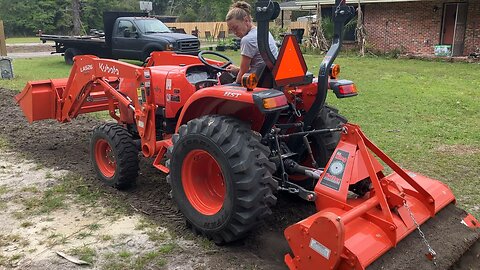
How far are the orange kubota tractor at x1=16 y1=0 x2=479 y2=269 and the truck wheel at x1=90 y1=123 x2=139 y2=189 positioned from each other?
0.4 inches

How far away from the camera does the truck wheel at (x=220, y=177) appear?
325cm

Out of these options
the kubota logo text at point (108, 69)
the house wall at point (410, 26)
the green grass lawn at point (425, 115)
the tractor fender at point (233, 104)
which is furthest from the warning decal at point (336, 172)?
the house wall at point (410, 26)

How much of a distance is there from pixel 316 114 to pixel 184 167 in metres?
1.15

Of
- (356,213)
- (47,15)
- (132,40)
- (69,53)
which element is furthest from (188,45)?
(47,15)

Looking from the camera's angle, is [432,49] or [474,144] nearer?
[474,144]

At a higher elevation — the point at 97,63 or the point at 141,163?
the point at 97,63

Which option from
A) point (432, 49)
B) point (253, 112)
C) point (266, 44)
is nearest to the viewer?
point (266, 44)

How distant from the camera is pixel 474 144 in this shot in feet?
20.3

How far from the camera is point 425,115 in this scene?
7863 millimetres

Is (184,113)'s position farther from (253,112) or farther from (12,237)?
(12,237)

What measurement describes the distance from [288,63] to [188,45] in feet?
43.5

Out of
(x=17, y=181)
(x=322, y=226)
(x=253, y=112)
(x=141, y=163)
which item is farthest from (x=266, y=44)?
(x=17, y=181)

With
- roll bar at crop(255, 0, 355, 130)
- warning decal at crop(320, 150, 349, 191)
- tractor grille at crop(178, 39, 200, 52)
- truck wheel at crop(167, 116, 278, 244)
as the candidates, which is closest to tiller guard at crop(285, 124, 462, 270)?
warning decal at crop(320, 150, 349, 191)

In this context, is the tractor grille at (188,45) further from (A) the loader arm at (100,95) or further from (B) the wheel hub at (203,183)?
(B) the wheel hub at (203,183)
